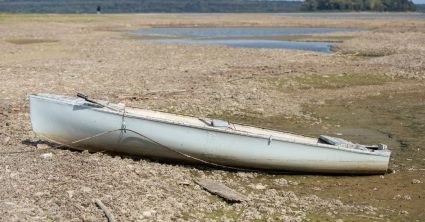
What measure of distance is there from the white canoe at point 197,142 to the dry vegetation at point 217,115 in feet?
0.91

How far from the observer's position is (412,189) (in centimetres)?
1165

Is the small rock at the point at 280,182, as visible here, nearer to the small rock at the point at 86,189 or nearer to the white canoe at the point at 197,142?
the white canoe at the point at 197,142

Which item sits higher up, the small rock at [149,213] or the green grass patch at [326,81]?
the green grass patch at [326,81]

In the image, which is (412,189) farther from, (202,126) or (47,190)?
(47,190)

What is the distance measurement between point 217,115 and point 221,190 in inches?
275

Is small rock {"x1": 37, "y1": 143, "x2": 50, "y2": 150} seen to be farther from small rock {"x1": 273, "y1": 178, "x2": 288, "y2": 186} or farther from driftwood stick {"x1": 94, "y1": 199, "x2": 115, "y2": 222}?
small rock {"x1": 273, "y1": 178, "x2": 288, "y2": 186}

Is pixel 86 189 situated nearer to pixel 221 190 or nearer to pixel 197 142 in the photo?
pixel 221 190

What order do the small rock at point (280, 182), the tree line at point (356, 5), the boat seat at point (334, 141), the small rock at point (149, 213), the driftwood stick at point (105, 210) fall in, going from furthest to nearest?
1. the tree line at point (356, 5)
2. the boat seat at point (334, 141)
3. the small rock at point (280, 182)
4. the small rock at point (149, 213)
5. the driftwood stick at point (105, 210)

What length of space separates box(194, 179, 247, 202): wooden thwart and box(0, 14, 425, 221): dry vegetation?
0.51 feet

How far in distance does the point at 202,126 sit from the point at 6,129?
17.7ft

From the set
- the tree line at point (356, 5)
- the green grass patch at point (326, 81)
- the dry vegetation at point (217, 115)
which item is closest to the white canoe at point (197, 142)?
the dry vegetation at point (217, 115)

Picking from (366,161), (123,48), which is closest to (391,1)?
(123,48)

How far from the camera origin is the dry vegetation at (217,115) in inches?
392

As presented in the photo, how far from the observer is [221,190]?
1081 cm
